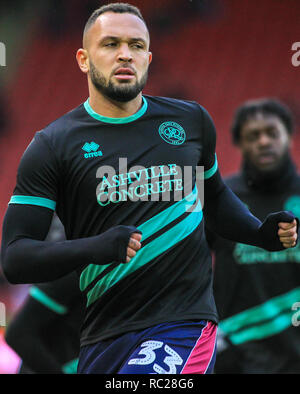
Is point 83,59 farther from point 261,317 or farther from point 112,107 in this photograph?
point 261,317

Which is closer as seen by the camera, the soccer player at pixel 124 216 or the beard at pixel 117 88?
the soccer player at pixel 124 216

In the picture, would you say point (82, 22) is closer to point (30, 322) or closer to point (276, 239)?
point (30, 322)

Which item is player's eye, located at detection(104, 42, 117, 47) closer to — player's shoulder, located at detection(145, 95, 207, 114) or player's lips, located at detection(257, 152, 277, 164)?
player's shoulder, located at detection(145, 95, 207, 114)

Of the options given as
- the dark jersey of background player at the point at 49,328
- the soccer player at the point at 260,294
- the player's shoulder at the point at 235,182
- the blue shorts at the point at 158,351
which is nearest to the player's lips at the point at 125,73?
the blue shorts at the point at 158,351

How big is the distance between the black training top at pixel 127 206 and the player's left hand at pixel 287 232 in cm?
31

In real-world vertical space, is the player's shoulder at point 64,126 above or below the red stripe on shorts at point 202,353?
above

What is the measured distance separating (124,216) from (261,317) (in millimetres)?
2817

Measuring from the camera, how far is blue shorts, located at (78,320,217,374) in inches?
102

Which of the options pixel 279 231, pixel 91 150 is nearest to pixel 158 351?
pixel 279 231

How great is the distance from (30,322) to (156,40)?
5.80m

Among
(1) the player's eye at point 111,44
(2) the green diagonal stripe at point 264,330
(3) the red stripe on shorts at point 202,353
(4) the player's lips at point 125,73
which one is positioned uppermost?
(1) the player's eye at point 111,44

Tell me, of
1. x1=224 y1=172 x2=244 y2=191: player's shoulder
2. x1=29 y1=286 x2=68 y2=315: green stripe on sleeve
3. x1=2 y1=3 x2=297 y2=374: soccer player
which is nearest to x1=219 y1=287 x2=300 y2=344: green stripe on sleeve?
x1=224 y1=172 x2=244 y2=191: player's shoulder

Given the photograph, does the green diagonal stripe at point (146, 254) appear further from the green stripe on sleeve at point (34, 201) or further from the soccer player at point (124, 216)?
the green stripe on sleeve at point (34, 201)

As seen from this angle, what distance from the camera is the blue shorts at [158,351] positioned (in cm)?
258
